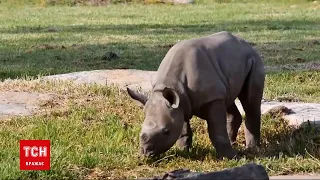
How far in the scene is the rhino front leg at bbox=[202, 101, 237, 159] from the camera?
6.39 metres

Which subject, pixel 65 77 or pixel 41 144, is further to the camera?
pixel 65 77

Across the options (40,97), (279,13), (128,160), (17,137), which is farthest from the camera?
(279,13)

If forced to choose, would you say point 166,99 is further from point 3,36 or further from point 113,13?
point 113,13

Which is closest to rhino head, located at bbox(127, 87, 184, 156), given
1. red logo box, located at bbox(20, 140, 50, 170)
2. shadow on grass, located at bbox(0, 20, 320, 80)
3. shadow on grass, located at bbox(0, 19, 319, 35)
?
red logo box, located at bbox(20, 140, 50, 170)

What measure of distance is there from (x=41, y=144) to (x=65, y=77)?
12.7ft

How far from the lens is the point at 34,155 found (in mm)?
6066

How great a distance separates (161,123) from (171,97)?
0.81 feet

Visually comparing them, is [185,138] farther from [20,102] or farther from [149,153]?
[20,102]

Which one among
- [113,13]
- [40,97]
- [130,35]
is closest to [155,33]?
[130,35]

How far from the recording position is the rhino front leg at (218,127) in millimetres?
6391

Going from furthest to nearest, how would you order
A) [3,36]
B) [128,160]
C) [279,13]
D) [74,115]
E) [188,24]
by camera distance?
[279,13] < [188,24] < [3,36] < [74,115] < [128,160]

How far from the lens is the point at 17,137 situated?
7.14 meters

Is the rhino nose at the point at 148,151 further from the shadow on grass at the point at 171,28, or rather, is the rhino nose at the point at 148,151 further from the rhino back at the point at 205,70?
the shadow on grass at the point at 171,28

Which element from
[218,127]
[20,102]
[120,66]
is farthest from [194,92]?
[120,66]
